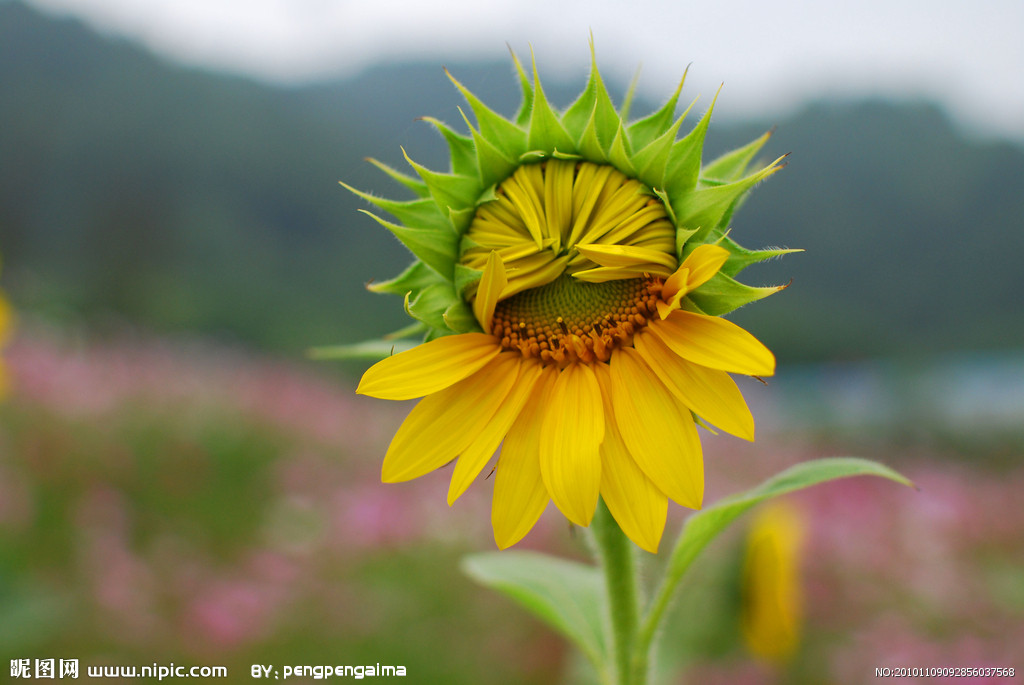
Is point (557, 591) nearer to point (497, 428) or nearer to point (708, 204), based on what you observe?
point (497, 428)

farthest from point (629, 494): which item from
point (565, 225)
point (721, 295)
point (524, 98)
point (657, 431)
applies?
point (524, 98)

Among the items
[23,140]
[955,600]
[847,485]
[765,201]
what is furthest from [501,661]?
[23,140]

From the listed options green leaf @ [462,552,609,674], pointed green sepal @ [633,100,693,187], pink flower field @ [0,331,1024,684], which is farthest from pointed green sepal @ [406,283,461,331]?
pink flower field @ [0,331,1024,684]

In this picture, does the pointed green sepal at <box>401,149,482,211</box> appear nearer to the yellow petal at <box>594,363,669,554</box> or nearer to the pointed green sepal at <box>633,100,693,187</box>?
the pointed green sepal at <box>633,100,693,187</box>

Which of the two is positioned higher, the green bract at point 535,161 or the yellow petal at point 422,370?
the green bract at point 535,161

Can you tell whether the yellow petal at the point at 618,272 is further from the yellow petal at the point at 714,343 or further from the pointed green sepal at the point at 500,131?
the pointed green sepal at the point at 500,131

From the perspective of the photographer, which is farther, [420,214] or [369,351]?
[369,351]

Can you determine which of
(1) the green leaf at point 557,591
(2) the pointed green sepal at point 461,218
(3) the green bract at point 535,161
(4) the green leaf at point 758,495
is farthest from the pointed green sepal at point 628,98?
(1) the green leaf at point 557,591
